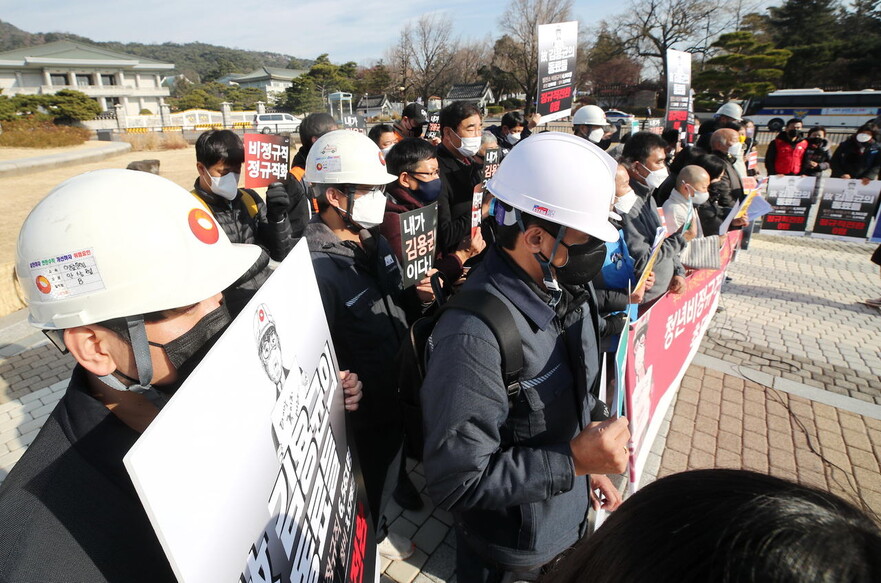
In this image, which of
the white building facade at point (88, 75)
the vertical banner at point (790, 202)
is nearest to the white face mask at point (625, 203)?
the vertical banner at point (790, 202)

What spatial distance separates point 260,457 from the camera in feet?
3.29

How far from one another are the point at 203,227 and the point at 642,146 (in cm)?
428

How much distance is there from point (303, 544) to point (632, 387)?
184 centimetres

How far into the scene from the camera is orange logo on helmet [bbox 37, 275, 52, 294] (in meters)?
1.02

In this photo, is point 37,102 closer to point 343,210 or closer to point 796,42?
point 343,210

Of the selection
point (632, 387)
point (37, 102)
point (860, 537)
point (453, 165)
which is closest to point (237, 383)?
point (860, 537)

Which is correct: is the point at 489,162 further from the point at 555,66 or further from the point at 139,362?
the point at 139,362

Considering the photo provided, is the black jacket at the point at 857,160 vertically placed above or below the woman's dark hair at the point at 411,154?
below

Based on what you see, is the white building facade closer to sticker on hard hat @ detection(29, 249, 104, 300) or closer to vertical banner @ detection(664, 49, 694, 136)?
vertical banner @ detection(664, 49, 694, 136)

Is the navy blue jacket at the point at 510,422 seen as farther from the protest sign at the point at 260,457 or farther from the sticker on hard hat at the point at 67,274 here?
the sticker on hard hat at the point at 67,274

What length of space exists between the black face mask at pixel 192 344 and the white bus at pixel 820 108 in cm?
3072

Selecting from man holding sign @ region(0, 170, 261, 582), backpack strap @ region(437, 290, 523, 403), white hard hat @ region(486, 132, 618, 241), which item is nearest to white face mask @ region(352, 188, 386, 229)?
white hard hat @ region(486, 132, 618, 241)

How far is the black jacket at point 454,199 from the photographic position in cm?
405

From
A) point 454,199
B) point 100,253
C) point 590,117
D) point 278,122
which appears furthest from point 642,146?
point 278,122
